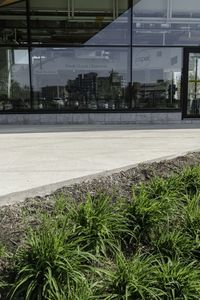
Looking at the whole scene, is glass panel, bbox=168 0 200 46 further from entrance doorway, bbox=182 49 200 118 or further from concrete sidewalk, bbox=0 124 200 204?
concrete sidewalk, bbox=0 124 200 204

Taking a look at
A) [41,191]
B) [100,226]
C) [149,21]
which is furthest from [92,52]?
[100,226]

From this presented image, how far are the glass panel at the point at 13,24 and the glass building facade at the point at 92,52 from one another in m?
0.03

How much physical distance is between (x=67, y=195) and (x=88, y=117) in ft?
28.0

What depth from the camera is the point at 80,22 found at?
519 inches

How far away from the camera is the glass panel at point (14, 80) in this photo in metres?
13.1

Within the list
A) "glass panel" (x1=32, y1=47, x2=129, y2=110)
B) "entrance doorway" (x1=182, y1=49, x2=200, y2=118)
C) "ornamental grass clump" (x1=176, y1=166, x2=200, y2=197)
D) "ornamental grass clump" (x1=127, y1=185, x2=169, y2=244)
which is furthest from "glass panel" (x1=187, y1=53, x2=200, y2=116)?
"ornamental grass clump" (x1=127, y1=185, x2=169, y2=244)

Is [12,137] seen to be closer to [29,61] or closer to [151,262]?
[29,61]

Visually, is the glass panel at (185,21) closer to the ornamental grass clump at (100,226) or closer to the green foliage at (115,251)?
the green foliage at (115,251)

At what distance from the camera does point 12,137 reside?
10.2 meters

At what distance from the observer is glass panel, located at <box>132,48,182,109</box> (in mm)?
13258

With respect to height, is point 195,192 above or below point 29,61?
below

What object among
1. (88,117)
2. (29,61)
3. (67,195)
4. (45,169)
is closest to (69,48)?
(29,61)

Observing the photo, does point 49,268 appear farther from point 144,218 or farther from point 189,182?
point 189,182

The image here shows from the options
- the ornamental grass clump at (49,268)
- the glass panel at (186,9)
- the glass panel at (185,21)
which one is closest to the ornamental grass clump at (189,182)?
the ornamental grass clump at (49,268)
